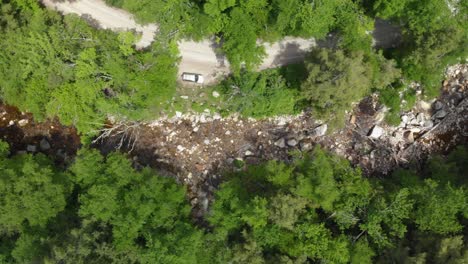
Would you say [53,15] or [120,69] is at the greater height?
[53,15]

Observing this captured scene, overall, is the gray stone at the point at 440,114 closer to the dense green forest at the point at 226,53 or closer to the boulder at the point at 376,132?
the dense green forest at the point at 226,53

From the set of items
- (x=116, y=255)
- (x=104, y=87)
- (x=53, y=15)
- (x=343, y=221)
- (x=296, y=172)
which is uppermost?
(x=53, y=15)

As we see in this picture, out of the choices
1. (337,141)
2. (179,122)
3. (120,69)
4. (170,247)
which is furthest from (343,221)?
(120,69)

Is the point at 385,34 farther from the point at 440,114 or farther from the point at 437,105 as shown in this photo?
the point at 440,114

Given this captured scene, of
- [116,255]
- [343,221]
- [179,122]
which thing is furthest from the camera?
[179,122]

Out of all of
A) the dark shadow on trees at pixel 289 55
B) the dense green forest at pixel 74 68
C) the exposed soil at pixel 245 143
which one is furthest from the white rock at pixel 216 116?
the dark shadow on trees at pixel 289 55

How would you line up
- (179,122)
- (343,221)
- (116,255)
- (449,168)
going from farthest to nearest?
(179,122) < (449,168) < (343,221) < (116,255)

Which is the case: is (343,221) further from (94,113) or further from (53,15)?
(53,15)
